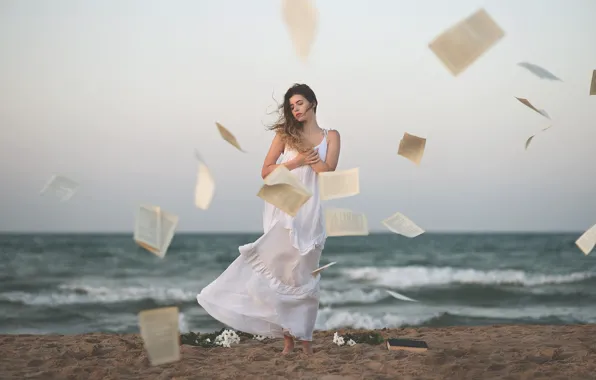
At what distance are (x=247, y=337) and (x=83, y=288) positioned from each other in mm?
8136

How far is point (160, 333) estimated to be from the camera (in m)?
2.85

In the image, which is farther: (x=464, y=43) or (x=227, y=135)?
(x=227, y=135)

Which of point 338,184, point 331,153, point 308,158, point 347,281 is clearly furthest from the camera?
point 347,281

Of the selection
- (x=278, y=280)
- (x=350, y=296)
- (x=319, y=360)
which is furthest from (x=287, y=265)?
(x=350, y=296)

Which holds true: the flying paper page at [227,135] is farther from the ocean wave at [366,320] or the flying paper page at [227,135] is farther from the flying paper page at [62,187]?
the ocean wave at [366,320]

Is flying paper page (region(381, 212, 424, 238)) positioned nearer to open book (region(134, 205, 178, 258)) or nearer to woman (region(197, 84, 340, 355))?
woman (region(197, 84, 340, 355))

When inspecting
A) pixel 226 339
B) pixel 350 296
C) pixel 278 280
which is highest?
pixel 278 280

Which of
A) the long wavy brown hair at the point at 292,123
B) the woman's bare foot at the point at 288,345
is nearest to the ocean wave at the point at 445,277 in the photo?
the woman's bare foot at the point at 288,345

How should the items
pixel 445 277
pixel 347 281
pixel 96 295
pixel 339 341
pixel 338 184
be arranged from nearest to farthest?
pixel 338 184 < pixel 339 341 < pixel 96 295 < pixel 347 281 < pixel 445 277

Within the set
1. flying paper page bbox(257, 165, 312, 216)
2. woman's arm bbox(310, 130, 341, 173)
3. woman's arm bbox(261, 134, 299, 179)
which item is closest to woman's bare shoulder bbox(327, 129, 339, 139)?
woman's arm bbox(310, 130, 341, 173)

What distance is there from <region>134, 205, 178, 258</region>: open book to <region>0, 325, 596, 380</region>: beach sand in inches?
31.0

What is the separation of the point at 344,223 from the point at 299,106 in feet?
2.33

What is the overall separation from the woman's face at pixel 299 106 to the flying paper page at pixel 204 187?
1.01 m

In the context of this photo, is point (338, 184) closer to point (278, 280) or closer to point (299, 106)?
point (299, 106)
